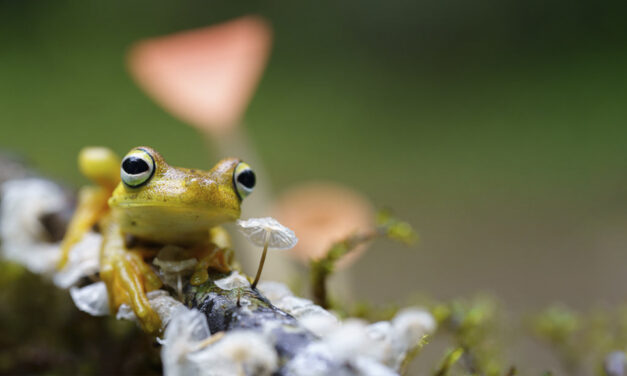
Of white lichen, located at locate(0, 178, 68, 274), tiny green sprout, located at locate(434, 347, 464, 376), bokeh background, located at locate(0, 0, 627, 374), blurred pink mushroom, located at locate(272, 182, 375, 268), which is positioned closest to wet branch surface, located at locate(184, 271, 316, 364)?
tiny green sprout, located at locate(434, 347, 464, 376)

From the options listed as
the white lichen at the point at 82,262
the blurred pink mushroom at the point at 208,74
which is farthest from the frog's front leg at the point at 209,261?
the blurred pink mushroom at the point at 208,74

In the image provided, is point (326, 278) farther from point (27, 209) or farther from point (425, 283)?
point (425, 283)

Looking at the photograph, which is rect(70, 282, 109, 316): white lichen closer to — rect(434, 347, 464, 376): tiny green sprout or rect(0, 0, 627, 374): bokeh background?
rect(434, 347, 464, 376): tiny green sprout

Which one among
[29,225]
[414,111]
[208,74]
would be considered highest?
[414,111]

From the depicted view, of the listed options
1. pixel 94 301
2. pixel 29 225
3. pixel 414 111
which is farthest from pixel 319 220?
pixel 414 111

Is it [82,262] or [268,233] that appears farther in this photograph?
[82,262]

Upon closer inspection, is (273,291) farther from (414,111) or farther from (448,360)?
(414,111)

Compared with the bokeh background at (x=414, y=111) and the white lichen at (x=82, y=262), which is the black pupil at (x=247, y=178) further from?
the bokeh background at (x=414, y=111)
